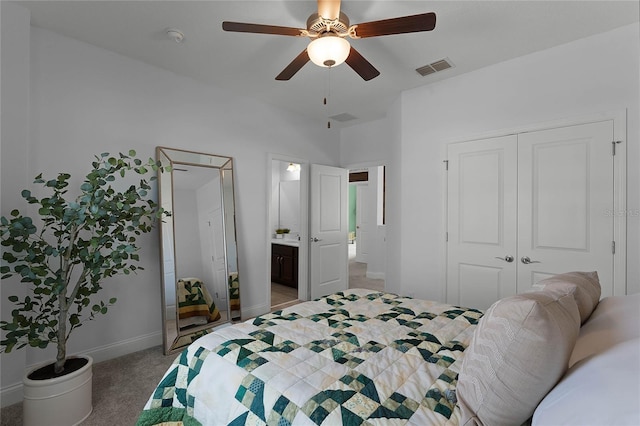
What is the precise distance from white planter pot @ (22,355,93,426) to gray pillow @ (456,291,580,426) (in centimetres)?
230

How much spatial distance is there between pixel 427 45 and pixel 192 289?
3257 millimetres

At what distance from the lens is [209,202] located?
11.3 ft

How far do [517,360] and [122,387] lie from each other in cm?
273

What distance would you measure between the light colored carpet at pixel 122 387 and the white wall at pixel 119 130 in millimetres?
141

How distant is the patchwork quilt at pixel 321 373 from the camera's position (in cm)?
105

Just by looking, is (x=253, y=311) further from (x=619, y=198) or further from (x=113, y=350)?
(x=619, y=198)

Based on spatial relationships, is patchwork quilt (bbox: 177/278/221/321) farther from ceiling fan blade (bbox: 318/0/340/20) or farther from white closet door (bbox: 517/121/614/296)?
white closet door (bbox: 517/121/614/296)

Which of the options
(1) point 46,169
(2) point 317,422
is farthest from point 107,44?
(2) point 317,422

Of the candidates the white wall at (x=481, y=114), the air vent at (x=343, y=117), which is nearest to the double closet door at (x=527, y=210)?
the white wall at (x=481, y=114)

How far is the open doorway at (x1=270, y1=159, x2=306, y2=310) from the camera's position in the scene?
15.9 ft

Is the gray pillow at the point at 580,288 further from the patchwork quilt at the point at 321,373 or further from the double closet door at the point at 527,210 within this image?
the double closet door at the point at 527,210

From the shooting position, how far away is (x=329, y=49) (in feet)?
6.39

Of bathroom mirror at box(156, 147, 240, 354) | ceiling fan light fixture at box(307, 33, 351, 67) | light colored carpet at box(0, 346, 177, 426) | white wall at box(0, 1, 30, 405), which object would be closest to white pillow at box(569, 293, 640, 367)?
ceiling fan light fixture at box(307, 33, 351, 67)

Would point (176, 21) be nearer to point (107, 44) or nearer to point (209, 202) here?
point (107, 44)
